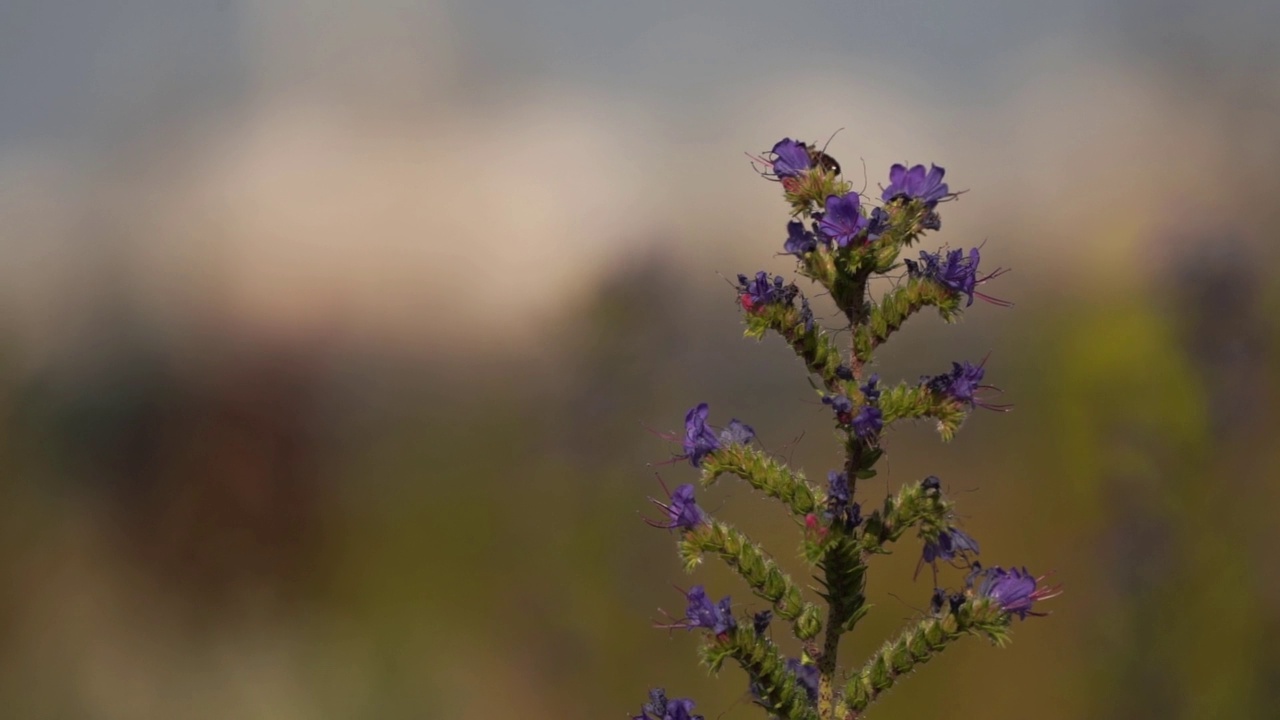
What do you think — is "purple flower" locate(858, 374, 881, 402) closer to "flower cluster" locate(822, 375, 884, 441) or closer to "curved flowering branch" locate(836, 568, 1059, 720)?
"flower cluster" locate(822, 375, 884, 441)

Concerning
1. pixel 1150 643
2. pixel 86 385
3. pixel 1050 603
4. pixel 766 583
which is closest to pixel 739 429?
pixel 766 583

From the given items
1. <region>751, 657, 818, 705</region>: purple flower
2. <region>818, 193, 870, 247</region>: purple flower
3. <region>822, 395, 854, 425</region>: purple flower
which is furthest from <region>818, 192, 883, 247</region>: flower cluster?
<region>751, 657, 818, 705</region>: purple flower

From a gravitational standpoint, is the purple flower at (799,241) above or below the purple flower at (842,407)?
above

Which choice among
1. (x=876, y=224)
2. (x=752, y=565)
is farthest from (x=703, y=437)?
(x=876, y=224)

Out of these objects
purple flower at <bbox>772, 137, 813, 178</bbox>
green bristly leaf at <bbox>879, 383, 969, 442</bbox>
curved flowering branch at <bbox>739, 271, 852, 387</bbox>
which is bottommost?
green bristly leaf at <bbox>879, 383, 969, 442</bbox>

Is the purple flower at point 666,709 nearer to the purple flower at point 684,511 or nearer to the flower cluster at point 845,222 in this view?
the purple flower at point 684,511

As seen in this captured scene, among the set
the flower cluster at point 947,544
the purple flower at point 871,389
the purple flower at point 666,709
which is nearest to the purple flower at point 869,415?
the purple flower at point 871,389

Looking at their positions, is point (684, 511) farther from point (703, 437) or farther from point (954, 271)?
point (954, 271)

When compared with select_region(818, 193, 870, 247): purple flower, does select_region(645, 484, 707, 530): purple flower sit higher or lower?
lower
